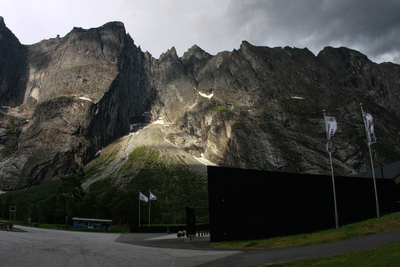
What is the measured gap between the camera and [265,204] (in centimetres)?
2570

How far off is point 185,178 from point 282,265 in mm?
121664

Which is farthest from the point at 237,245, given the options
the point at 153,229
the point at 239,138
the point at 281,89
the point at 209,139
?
the point at 281,89

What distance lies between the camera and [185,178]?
132 m

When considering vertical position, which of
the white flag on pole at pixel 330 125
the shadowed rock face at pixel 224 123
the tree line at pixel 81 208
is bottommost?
the tree line at pixel 81 208

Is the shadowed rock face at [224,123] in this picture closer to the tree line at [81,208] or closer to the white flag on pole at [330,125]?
the tree line at [81,208]

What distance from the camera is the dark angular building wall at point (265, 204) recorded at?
987 inches

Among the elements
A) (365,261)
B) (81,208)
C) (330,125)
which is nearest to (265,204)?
(330,125)

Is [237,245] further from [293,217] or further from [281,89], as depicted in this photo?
[281,89]

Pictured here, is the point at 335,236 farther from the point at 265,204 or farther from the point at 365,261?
the point at 365,261

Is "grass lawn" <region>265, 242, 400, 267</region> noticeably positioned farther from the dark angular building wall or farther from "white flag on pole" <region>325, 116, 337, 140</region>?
"white flag on pole" <region>325, 116, 337, 140</region>

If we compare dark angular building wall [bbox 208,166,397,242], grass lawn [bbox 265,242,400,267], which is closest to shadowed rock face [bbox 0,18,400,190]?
dark angular building wall [bbox 208,166,397,242]

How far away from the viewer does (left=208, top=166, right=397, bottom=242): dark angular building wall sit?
25078mm

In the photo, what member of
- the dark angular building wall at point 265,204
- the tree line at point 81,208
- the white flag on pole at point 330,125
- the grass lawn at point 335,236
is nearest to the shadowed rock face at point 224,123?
the tree line at point 81,208

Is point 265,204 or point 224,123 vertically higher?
point 224,123
